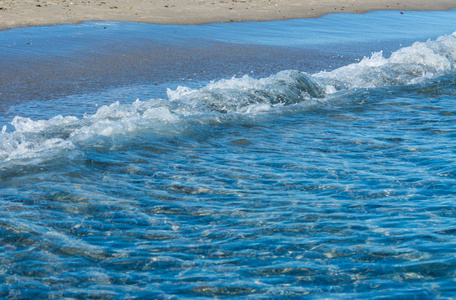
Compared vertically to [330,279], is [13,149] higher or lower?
higher

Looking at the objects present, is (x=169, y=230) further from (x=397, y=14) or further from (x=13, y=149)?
(x=397, y=14)

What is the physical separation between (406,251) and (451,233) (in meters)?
0.55

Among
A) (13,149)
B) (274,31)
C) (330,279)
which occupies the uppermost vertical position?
(274,31)

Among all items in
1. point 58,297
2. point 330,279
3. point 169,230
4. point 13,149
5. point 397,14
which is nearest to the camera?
point 58,297

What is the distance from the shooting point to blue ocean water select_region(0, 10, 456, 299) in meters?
3.70

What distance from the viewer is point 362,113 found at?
26.1ft

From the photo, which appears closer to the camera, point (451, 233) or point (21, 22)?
point (451, 233)

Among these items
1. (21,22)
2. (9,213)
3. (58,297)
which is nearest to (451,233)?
(58,297)

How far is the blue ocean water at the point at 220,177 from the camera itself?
145 inches

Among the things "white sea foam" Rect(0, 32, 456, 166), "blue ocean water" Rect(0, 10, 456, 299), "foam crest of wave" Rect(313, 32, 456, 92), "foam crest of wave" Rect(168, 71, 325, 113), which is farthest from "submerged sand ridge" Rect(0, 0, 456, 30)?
"foam crest of wave" Rect(168, 71, 325, 113)

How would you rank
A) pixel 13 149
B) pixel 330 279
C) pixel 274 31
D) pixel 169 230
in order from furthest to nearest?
pixel 274 31
pixel 13 149
pixel 169 230
pixel 330 279

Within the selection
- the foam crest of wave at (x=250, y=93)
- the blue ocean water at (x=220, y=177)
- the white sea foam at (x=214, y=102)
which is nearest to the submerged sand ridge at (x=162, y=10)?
the blue ocean water at (x=220, y=177)

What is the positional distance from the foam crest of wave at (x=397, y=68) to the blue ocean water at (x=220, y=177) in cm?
5

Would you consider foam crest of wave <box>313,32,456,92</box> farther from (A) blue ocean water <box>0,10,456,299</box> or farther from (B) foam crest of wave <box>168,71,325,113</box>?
(B) foam crest of wave <box>168,71,325,113</box>
